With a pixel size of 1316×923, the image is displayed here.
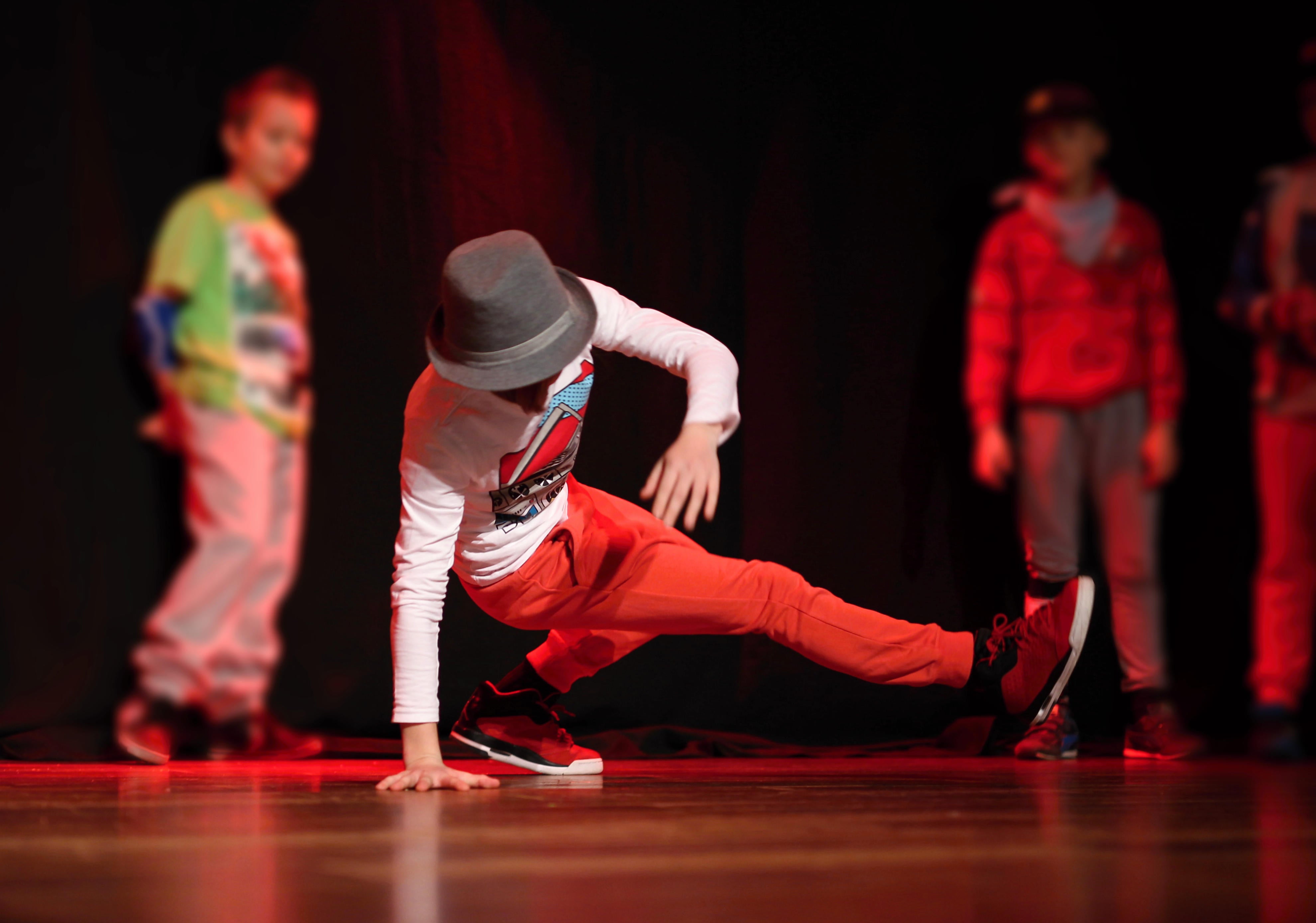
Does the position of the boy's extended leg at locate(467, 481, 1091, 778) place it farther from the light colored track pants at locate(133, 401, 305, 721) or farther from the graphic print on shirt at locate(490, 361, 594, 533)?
the light colored track pants at locate(133, 401, 305, 721)

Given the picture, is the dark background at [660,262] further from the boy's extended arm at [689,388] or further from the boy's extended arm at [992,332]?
the boy's extended arm at [689,388]

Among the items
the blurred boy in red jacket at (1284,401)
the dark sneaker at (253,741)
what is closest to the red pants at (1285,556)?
the blurred boy in red jacket at (1284,401)

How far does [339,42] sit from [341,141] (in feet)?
0.64

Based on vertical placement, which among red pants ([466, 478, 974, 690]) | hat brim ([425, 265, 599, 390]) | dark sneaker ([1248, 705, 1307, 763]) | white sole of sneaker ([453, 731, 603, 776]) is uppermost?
hat brim ([425, 265, 599, 390])

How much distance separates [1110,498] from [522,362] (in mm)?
1676

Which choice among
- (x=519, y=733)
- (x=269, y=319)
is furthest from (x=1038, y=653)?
(x=269, y=319)

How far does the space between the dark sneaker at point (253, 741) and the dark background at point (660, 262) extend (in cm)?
5

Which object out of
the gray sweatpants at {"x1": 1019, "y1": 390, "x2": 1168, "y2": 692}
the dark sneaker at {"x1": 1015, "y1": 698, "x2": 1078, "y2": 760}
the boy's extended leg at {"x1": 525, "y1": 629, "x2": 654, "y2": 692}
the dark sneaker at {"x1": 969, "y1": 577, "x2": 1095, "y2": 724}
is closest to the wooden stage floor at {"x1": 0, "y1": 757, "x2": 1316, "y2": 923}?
the dark sneaker at {"x1": 969, "y1": 577, "x2": 1095, "y2": 724}

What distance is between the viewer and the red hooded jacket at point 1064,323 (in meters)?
2.51

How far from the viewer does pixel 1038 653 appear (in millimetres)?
1830

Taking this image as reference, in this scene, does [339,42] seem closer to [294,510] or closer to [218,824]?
[294,510]

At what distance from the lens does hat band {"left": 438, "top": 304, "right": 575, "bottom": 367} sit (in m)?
1.39

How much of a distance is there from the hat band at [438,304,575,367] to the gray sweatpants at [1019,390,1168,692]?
4.88 ft

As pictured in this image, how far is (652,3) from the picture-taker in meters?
2.50
